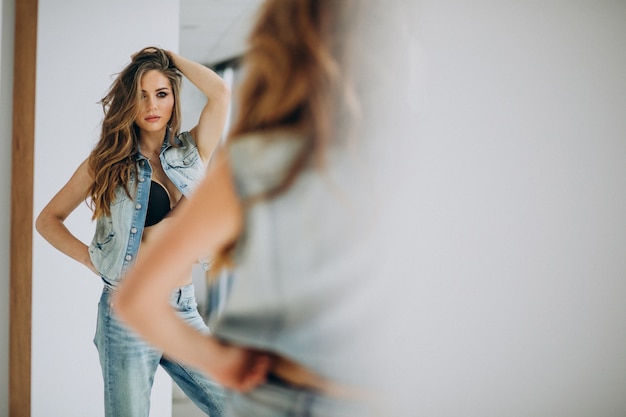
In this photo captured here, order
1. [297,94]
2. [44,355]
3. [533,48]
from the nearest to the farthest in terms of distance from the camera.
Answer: [297,94] < [533,48] < [44,355]

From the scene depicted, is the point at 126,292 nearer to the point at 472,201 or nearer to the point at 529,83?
the point at 472,201

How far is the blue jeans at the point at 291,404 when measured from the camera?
2.82ft

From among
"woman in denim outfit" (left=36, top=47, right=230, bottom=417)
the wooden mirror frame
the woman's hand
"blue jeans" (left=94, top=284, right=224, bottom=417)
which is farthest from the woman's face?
the woman's hand

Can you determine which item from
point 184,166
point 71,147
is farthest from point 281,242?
→ point 71,147

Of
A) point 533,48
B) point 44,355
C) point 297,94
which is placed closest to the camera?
point 297,94

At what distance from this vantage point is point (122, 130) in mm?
1832

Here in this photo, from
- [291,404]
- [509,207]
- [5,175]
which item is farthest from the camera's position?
[5,175]

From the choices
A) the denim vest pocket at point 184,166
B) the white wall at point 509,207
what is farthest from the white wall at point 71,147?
the white wall at point 509,207

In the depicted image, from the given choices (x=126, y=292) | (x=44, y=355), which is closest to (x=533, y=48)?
(x=126, y=292)

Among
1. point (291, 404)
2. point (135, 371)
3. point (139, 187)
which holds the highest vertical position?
point (139, 187)

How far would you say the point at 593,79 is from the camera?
1.78 metres

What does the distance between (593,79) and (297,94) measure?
1.29 meters

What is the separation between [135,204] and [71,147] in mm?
318

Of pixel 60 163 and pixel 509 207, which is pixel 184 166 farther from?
pixel 509 207
